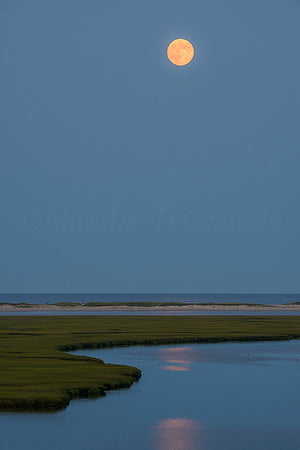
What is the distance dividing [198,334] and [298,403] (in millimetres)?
39260

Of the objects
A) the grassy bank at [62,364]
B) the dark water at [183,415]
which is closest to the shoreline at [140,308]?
the grassy bank at [62,364]

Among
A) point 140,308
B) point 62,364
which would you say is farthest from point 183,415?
point 140,308

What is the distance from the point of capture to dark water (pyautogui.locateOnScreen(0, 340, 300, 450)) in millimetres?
25844

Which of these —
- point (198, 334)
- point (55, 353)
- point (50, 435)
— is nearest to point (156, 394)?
point (50, 435)

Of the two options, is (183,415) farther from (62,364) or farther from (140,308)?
(140,308)

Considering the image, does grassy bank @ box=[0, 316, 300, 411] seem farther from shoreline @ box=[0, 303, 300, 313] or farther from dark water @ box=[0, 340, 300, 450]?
shoreline @ box=[0, 303, 300, 313]

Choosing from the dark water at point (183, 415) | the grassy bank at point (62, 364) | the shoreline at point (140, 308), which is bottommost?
the dark water at point (183, 415)

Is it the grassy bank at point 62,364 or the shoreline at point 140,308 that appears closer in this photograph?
the grassy bank at point 62,364

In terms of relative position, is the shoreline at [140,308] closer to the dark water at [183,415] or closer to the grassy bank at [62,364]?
the grassy bank at [62,364]

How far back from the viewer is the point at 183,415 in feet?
103

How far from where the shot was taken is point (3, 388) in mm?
33156

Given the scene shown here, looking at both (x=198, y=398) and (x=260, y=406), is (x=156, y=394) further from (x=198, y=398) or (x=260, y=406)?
(x=260, y=406)

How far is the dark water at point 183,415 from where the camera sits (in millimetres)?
25844

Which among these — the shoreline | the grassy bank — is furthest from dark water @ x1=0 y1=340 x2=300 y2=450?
the shoreline
